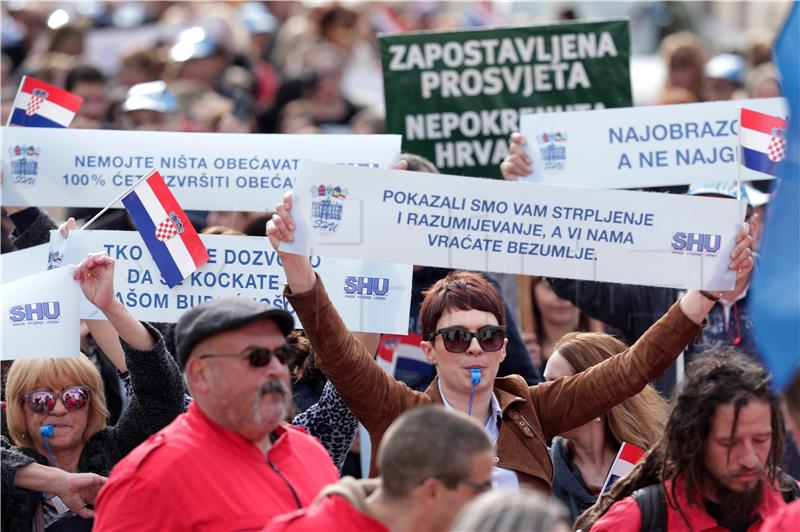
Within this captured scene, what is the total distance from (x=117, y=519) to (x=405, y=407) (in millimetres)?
1278

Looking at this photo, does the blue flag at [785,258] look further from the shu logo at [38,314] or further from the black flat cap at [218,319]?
the shu logo at [38,314]

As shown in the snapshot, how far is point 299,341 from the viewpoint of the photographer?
601 cm

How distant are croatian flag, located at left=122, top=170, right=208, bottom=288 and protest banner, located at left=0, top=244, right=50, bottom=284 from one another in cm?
43

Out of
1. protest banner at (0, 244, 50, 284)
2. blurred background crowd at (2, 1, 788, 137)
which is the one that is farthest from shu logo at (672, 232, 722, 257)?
blurred background crowd at (2, 1, 788, 137)

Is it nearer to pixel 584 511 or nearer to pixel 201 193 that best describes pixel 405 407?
pixel 584 511

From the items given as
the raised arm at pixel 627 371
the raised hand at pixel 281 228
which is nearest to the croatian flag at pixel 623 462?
the raised arm at pixel 627 371

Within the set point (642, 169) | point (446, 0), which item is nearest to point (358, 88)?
point (446, 0)

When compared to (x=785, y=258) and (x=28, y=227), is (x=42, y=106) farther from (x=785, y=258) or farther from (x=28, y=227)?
(x=785, y=258)

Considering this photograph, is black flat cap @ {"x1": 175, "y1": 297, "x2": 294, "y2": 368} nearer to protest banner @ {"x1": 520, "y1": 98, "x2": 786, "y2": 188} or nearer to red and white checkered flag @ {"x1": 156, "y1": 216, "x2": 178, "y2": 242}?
red and white checkered flag @ {"x1": 156, "y1": 216, "x2": 178, "y2": 242}

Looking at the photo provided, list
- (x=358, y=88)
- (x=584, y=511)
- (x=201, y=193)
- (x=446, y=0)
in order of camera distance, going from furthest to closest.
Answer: (x=446, y=0)
(x=358, y=88)
(x=201, y=193)
(x=584, y=511)

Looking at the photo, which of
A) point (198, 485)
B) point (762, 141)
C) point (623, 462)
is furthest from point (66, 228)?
point (762, 141)

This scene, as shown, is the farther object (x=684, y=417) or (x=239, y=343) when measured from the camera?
(x=684, y=417)

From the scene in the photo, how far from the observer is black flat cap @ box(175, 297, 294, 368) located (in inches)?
175

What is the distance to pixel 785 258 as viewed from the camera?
431cm
